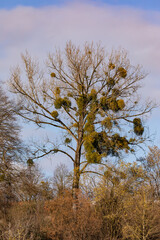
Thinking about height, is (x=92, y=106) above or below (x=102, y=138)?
above

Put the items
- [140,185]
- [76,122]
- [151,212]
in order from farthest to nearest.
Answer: [76,122] → [140,185] → [151,212]

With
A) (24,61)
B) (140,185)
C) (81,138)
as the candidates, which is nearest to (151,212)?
(140,185)

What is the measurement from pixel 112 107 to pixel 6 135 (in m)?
7.03

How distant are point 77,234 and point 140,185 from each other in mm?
3682

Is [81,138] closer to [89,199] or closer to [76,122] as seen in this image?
[76,122]

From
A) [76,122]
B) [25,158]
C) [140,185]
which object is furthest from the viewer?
[76,122]

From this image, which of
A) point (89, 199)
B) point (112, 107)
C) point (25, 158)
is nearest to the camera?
point (89, 199)

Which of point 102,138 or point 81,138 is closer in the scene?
point 102,138

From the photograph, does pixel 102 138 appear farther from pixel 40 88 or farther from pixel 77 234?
pixel 77 234

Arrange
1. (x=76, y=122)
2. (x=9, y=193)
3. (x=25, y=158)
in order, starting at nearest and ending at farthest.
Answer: (x=9, y=193)
(x=25, y=158)
(x=76, y=122)

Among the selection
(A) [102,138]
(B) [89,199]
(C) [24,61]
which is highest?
(C) [24,61]

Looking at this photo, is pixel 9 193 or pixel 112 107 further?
pixel 112 107

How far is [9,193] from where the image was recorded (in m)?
18.9

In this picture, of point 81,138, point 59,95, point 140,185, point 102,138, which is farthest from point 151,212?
point 59,95
